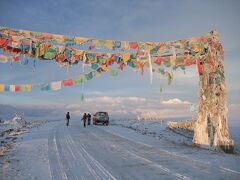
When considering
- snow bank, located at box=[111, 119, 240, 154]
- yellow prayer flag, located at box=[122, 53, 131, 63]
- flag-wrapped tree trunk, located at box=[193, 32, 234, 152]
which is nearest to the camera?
flag-wrapped tree trunk, located at box=[193, 32, 234, 152]

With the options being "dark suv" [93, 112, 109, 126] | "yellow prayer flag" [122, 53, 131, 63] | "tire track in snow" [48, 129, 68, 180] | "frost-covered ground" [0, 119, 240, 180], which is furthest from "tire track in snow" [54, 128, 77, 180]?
"dark suv" [93, 112, 109, 126]

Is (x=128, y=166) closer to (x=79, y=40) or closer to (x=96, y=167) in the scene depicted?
(x=96, y=167)

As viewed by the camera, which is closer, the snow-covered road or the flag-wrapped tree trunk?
the snow-covered road

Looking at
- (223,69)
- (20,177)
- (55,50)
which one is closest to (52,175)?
(20,177)

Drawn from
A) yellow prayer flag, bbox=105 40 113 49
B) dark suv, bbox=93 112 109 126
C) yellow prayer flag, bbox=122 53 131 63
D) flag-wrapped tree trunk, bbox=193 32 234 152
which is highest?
yellow prayer flag, bbox=105 40 113 49

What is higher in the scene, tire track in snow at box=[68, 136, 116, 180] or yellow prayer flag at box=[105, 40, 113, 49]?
yellow prayer flag at box=[105, 40, 113, 49]

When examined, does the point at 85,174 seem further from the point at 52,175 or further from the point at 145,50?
the point at 145,50

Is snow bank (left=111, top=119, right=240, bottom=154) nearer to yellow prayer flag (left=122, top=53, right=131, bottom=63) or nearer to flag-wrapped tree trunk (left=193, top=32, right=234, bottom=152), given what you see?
flag-wrapped tree trunk (left=193, top=32, right=234, bottom=152)

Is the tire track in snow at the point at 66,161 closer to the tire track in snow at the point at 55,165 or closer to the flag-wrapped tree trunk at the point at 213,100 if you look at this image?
the tire track in snow at the point at 55,165

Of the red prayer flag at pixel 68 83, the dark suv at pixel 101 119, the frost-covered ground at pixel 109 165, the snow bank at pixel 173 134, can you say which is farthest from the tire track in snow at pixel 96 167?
the dark suv at pixel 101 119

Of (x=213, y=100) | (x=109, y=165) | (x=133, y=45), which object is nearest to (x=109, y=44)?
(x=133, y=45)

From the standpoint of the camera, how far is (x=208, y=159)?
1284cm

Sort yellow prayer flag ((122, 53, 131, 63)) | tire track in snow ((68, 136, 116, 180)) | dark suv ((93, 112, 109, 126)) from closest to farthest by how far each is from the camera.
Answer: tire track in snow ((68, 136, 116, 180)) → yellow prayer flag ((122, 53, 131, 63)) → dark suv ((93, 112, 109, 126))

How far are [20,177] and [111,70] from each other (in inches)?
431
